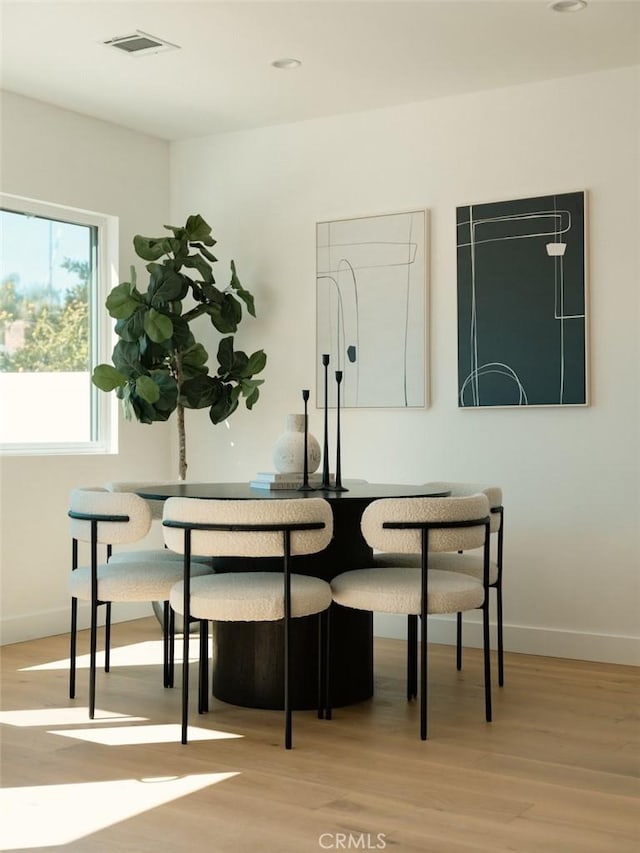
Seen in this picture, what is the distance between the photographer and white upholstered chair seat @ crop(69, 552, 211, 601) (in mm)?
3855

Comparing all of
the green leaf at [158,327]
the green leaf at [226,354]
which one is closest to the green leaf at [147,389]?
the green leaf at [158,327]

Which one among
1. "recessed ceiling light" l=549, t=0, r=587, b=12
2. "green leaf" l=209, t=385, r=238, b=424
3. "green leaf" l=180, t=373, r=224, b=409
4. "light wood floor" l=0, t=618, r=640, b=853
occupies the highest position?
"recessed ceiling light" l=549, t=0, r=587, b=12

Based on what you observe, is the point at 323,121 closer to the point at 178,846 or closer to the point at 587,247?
the point at 587,247

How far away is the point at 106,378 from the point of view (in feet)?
18.1

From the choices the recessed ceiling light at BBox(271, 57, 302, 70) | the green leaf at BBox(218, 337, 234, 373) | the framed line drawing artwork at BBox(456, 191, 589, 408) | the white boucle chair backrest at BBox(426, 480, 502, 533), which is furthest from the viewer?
the green leaf at BBox(218, 337, 234, 373)

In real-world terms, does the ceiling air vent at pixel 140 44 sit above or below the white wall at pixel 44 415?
above

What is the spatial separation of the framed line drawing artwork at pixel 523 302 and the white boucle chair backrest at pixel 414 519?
166 cm

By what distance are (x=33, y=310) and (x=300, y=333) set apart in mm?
1480

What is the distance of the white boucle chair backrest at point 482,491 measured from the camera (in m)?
4.26

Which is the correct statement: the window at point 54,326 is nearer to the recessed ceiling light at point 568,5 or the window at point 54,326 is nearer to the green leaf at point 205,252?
the green leaf at point 205,252

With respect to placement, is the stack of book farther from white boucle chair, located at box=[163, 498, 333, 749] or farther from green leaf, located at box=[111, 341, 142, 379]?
green leaf, located at box=[111, 341, 142, 379]

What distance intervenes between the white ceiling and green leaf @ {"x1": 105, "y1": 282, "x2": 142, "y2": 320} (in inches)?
40.1

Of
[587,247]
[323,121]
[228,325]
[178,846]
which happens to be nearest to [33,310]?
[228,325]

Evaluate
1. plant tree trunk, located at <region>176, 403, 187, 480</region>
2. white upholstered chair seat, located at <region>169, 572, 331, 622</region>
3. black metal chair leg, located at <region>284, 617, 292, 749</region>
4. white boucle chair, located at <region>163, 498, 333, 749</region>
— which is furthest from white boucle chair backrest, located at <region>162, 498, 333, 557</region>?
plant tree trunk, located at <region>176, 403, 187, 480</region>
